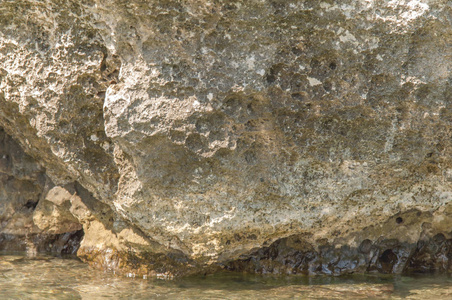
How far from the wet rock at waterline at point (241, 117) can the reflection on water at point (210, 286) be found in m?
0.20

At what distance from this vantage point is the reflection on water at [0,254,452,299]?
140 inches

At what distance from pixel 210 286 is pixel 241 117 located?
4.30ft

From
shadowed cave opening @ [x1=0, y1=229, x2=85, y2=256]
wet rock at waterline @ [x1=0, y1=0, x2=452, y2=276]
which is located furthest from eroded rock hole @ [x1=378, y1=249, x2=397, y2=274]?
shadowed cave opening @ [x1=0, y1=229, x2=85, y2=256]

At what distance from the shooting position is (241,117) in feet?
11.2

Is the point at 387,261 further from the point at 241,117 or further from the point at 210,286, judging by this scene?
the point at 241,117

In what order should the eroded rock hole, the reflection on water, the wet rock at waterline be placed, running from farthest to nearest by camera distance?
the eroded rock hole < the reflection on water < the wet rock at waterline

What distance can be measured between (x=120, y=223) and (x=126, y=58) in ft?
4.53

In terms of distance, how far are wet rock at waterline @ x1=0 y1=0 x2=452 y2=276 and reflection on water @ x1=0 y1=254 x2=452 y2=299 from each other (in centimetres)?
20

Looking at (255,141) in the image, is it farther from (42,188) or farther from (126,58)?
(42,188)

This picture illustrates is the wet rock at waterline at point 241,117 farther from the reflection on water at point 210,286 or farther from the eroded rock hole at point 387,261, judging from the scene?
the reflection on water at point 210,286

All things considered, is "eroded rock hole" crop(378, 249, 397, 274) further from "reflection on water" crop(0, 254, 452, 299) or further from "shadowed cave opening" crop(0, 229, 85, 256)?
"shadowed cave opening" crop(0, 229, 85, 256)

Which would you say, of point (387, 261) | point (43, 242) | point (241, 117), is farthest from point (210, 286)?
point (43, 242)

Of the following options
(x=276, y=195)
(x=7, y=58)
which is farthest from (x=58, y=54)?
(x=276, y=195)

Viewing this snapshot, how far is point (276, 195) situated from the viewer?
3.61m
